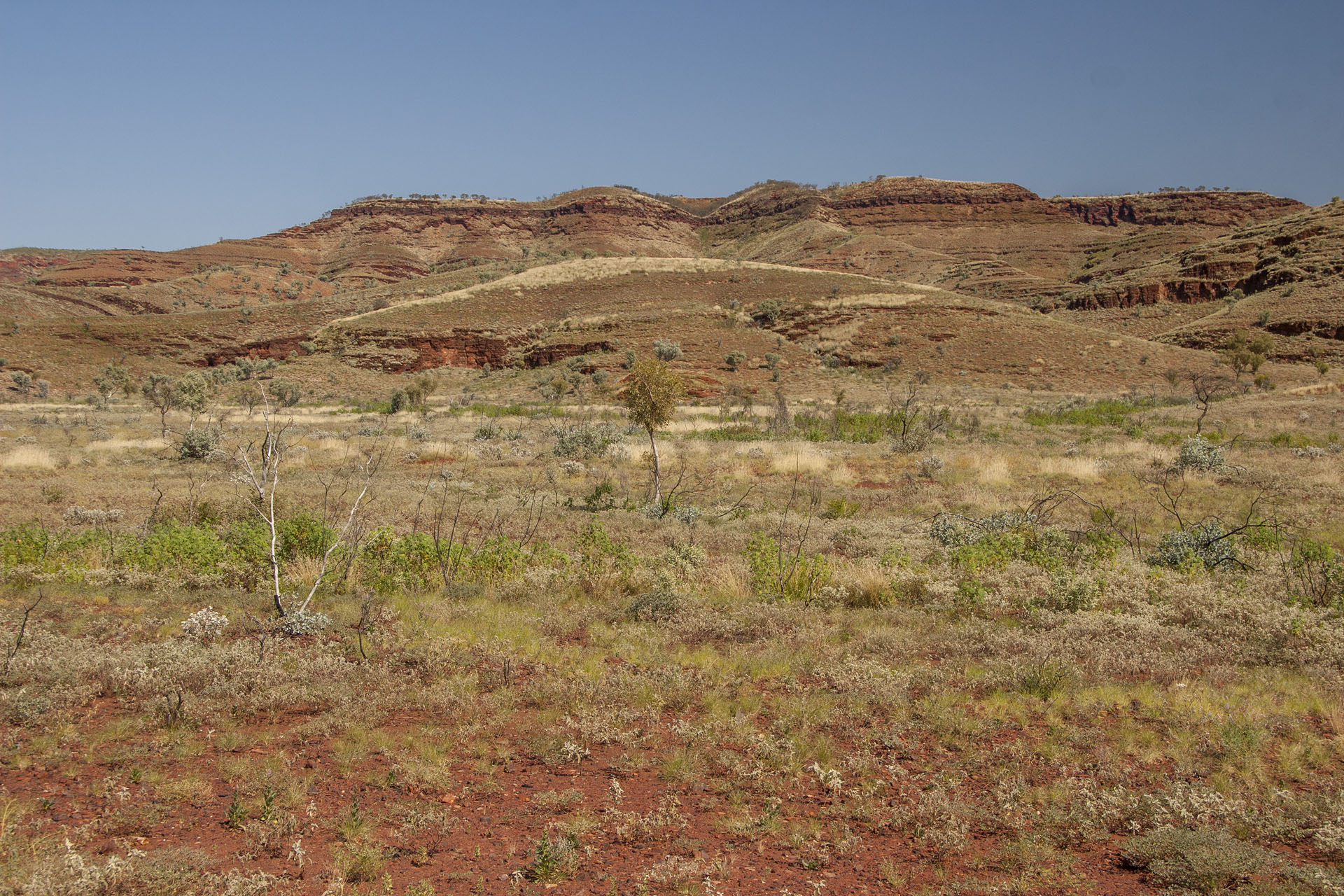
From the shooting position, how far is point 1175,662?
5750 mm

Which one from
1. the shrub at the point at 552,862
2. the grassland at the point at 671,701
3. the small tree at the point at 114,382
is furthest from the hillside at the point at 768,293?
the shrub at the point at 552,862

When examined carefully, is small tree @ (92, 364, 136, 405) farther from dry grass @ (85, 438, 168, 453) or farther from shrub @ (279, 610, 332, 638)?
shrub @ (279, 610, 332, 638)

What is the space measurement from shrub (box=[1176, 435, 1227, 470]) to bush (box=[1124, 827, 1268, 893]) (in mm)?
13986

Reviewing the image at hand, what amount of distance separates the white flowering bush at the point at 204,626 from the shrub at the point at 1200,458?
17519 mm

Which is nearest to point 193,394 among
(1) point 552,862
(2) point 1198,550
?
(1) point 552,862

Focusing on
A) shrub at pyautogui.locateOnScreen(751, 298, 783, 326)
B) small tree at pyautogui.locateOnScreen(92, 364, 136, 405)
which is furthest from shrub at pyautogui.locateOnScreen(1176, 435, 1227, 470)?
small tree at pyautogui.locateOnScreen(92, 364, 136, 405)

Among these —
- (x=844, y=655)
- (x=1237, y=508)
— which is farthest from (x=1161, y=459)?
(x=844, y=655)

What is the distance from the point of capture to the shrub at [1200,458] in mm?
14727

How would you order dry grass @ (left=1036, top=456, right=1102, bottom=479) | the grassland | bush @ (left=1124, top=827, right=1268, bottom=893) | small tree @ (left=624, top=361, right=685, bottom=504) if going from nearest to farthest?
1. bush @ (left=1124, top=827, right=1268, bottom=893)
2. the grassland
3. small tree @ (left=624, top=361, right=685, bottom=504)
4. dry grass @ (left=1036, top=456, right=1102, bottom=479)

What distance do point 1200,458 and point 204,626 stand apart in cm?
1821

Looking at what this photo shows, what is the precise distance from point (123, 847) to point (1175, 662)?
7.47 metres

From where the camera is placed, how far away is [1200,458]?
14859 millimetres

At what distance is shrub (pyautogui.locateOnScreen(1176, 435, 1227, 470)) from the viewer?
1473 centimetres

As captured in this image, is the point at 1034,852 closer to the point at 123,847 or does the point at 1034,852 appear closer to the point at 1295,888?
the point at 1295,888
